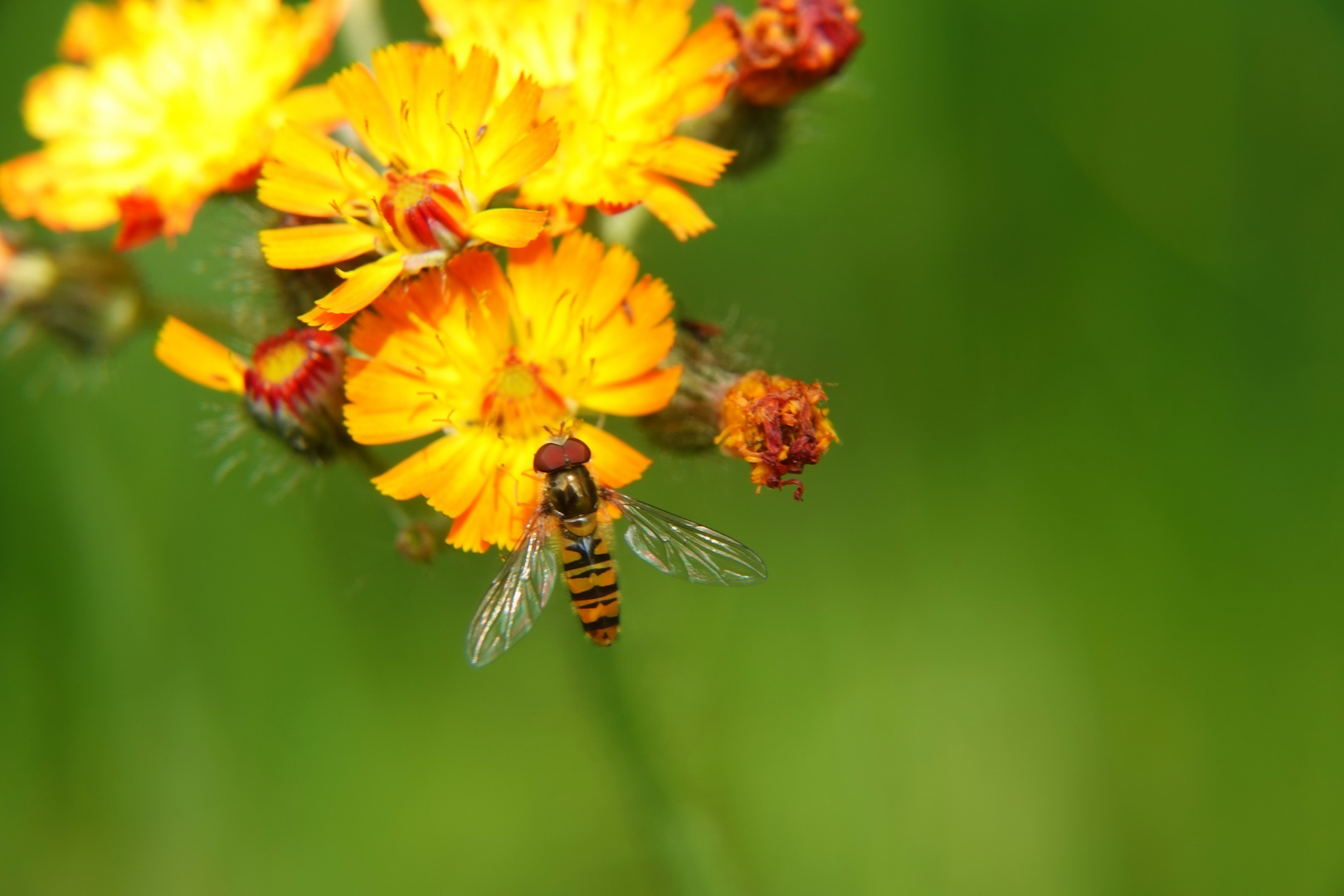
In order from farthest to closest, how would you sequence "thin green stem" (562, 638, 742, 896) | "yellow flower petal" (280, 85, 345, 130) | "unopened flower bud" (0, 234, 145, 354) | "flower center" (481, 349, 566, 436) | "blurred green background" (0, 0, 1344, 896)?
"blurred green background" (0, 0, 1344, 896)
"unopened flower bud" (0, 234, 145, 354)
"thin green stem" (562, 638, 742, 896)
"yellow flower petal" (280, 85, 345, 130)
"flower center" (481, 349, 566, 436)

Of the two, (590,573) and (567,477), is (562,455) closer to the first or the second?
(567,477)

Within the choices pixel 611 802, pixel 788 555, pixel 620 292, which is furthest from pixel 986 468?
pixel 620 292

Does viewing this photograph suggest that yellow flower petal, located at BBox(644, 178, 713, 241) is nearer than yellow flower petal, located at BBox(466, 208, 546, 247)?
No

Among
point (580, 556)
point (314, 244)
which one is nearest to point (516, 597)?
point (580, 556)

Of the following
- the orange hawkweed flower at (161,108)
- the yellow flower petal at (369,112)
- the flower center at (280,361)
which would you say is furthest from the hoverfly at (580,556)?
the orange hawkweed flower at (161,108)

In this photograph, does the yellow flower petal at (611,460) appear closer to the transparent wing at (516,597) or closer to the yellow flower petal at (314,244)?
the transparent wing at (516,597)

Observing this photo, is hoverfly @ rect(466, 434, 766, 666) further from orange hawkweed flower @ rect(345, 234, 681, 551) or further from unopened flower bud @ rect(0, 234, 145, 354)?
unopened flower bud @ rect(0, 234, 145, 354)

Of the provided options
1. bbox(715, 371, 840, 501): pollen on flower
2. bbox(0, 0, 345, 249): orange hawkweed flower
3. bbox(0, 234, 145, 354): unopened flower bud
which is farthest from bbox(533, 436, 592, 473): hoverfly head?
bbox(0, 234, 145, 354): unopened flower bud
